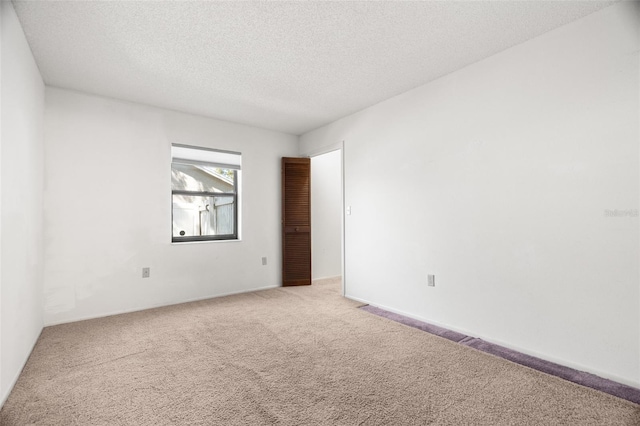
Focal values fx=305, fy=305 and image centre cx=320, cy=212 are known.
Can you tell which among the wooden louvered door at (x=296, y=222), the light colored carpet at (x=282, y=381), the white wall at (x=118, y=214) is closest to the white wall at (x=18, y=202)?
the light colored carpet at (x=282, y=381)

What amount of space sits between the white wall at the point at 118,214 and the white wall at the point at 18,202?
0.37 meters

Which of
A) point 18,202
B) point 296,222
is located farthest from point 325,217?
point 18,202

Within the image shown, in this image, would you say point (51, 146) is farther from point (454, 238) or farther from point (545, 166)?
point (545, 166)

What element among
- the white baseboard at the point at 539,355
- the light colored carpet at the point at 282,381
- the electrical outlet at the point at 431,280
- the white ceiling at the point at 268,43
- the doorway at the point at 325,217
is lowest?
the light colored carpet at the point at 282,381

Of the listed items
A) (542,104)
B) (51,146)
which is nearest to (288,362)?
(542,104)

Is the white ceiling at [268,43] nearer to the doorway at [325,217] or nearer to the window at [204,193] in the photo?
the window at [204,193]

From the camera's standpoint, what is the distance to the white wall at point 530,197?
204 cm

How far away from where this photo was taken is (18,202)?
2.19 m

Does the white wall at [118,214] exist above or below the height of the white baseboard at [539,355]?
above

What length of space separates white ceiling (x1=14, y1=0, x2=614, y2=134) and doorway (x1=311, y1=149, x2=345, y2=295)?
6.96ft

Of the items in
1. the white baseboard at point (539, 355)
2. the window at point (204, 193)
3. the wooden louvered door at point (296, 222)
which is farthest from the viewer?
the wooden louvered door at point (296, 222)

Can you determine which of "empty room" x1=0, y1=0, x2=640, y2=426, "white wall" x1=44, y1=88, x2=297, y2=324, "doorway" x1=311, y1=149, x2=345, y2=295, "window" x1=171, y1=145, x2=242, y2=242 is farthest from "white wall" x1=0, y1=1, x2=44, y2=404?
"doorway" x1=311, y1=149, x2=345, y2=295

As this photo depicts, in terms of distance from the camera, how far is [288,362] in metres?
2.32

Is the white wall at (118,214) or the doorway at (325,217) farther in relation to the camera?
the doorway at (325,217)
